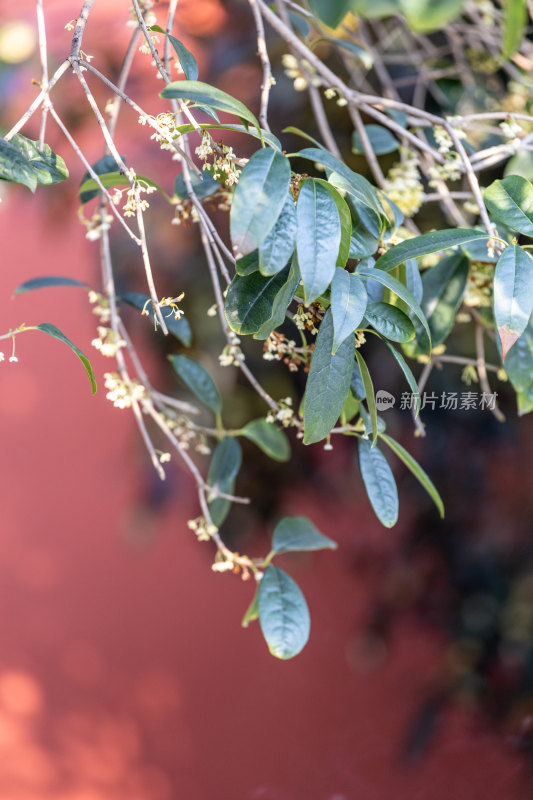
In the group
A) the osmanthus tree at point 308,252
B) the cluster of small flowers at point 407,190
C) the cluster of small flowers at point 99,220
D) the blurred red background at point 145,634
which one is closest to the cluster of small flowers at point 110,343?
the osmanthus tree at point 308,252

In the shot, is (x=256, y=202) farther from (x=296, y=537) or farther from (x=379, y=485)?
(x=296, y=537)

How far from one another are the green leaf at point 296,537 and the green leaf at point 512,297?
0.35 meters

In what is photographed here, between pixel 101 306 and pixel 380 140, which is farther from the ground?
pixel 380 140

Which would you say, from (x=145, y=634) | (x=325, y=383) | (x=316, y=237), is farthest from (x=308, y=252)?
(x=145, y=634)

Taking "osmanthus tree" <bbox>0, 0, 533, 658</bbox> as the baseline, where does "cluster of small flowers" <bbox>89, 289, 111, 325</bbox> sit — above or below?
above

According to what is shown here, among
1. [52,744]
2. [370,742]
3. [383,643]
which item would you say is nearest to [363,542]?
[383,643]

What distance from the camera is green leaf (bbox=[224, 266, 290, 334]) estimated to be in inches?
22.2

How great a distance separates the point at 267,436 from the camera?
34.9 inches

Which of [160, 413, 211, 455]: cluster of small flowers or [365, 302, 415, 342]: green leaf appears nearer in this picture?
[365, 302, 415, 342]: green leaf

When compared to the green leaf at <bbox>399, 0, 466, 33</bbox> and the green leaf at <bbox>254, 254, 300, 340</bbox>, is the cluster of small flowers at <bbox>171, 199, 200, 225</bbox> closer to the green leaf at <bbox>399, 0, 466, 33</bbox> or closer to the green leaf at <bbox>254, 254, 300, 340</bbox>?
the green leaf at <bbox>254, 254, 300, 340</bbox>

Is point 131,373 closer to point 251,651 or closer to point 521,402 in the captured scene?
point 251,651

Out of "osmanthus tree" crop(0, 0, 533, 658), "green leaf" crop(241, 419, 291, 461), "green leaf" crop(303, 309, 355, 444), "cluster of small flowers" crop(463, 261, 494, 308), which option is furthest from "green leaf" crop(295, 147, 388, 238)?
"green leaf" crop(241, 419, 291, 461)

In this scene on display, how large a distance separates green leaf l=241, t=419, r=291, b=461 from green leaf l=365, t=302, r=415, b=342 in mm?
334

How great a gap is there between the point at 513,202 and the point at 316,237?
0.78 ft
